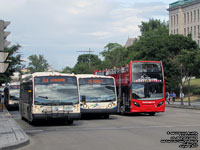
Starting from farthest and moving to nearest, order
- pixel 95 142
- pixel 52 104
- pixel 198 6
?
1. pixel 198 6
2. pixel 52 104
3. pixel 95 142

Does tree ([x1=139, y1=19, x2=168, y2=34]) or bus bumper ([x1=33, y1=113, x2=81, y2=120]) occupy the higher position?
tree ([x1=139, y1=19, x2=168, y2=34])

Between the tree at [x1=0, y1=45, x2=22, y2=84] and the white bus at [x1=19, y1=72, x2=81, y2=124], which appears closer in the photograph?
the white bus at [x1=19, y1=72, x2=81, y2=124]

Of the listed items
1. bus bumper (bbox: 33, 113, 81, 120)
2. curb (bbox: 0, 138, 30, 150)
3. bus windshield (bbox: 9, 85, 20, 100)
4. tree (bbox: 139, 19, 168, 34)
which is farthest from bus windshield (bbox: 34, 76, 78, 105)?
tree (bbox: 139, 19, 168, 34)

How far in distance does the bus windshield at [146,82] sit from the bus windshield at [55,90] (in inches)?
326

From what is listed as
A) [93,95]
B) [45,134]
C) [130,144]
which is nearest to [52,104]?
[45,134]

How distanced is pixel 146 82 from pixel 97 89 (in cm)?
444

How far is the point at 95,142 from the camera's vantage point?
13.6 m

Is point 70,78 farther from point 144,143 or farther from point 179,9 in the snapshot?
point 179,9

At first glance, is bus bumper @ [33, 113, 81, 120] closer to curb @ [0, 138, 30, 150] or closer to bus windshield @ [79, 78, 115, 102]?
bus windshield @ [79, 78, 115, 102]

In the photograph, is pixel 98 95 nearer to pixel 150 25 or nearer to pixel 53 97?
pixel 53 97

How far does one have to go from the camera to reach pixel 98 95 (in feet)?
83.5

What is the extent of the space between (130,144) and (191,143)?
70.8 inches

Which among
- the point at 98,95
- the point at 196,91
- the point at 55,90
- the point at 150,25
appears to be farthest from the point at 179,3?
the point at 55,90

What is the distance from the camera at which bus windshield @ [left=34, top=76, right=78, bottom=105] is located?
2017 cm
